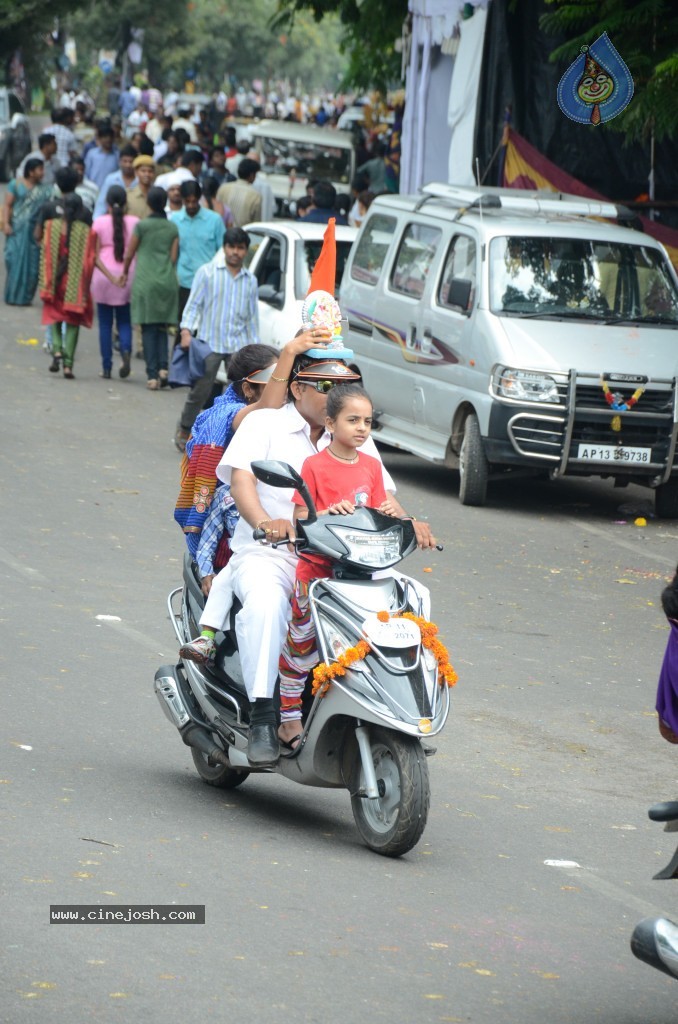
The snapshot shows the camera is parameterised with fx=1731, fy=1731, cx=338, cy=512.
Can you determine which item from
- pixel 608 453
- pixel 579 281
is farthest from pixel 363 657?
pixel 579 281

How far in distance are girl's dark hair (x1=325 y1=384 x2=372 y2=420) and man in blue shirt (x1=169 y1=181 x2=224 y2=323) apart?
39.4 feet

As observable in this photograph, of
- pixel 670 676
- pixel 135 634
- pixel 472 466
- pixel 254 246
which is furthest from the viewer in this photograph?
pixel 254 246

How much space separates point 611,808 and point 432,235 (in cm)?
858

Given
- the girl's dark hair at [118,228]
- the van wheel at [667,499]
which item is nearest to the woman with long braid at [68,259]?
the girl's dark hair at [118,228]

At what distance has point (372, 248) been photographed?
1534cm

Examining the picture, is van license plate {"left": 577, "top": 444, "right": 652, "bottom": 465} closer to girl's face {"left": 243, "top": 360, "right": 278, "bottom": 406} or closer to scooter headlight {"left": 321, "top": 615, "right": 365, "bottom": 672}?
girl's face {"left": 243, "top": 360, "right": 278, "bottom": 406}

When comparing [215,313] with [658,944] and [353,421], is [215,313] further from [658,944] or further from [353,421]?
[658,944]

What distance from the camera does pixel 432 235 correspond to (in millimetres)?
14445

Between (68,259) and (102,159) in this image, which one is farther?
(102,159)

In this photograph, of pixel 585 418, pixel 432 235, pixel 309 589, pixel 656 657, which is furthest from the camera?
pixel 432 235

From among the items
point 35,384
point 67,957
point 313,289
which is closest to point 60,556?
point 313,289

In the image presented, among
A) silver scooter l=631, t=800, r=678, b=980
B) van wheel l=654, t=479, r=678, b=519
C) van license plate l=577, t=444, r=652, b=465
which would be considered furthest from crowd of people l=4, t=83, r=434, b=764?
van wheel l=654, t=479, r=678, b=519

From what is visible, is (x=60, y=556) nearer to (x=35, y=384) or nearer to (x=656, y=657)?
(x=656, y=657)

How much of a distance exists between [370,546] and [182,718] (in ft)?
3.84
